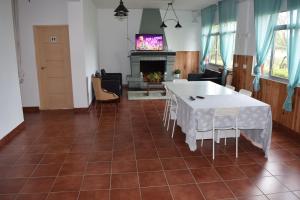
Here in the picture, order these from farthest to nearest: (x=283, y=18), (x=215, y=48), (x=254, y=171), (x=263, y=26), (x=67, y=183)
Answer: (x=215, y=48), (x=263, y=26), (x=283, y=18), (x=254, y=171), (x=67, y=183)

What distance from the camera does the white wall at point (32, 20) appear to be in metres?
5.59

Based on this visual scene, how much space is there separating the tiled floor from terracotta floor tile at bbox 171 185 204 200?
1cm

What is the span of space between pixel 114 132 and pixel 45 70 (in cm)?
268

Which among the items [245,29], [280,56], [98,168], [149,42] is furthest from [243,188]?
[149,42]

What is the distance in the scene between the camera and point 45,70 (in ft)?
19.6

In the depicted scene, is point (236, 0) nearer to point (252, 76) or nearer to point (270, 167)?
point (252, 76)

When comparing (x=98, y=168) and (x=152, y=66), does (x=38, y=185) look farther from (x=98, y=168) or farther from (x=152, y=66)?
(x=152, y=66)

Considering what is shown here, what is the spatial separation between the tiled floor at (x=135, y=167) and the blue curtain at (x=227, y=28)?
3134 millimetres

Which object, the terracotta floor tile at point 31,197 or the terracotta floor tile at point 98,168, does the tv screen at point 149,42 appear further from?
the terracotta floor tile at point 31,197

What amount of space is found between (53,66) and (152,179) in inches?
165

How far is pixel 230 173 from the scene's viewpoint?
3.10 meters

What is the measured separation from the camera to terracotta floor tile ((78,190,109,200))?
261 centimetres

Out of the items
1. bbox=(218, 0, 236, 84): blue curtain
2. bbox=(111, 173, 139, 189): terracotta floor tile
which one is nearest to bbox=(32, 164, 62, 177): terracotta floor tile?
bbox=(111, 173, 139, 189): terracotta floor tile

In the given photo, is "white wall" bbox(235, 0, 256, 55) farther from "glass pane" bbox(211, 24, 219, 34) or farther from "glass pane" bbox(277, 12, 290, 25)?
"glass pane" bbox(211, 24, 219, 34)
